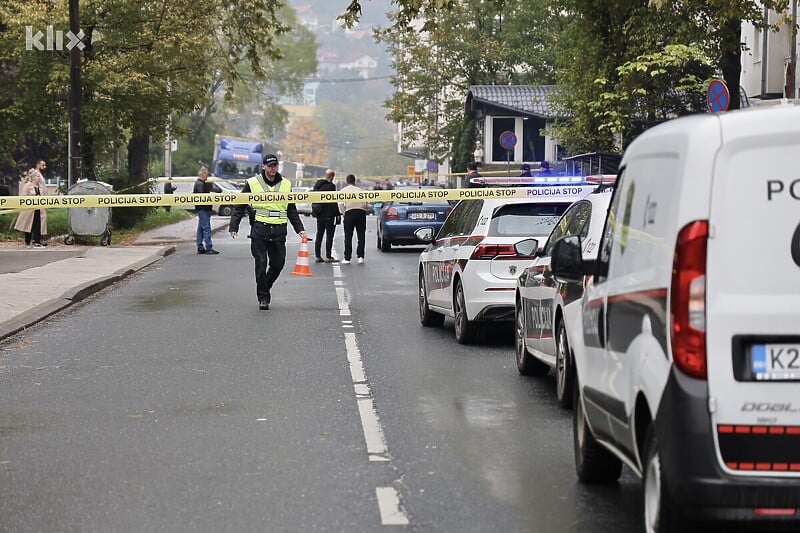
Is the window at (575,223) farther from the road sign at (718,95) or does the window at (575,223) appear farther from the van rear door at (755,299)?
the road sign at (718,95)

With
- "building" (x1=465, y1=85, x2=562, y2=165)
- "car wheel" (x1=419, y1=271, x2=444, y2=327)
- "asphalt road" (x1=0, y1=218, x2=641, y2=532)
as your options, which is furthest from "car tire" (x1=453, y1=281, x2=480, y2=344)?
"building" (x1=465, y1=85, x2=562, y2=165)

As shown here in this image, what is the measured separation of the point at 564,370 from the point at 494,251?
3899 millimetres

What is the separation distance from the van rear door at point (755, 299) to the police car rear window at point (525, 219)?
866 cm

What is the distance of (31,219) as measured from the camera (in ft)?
99.1

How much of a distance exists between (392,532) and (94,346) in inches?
324

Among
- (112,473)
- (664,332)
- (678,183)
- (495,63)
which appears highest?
(495,63)

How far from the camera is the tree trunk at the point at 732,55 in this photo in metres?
24.9

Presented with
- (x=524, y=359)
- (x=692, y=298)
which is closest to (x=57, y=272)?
(x=524, y=359)

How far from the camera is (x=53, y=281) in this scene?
69.8ft

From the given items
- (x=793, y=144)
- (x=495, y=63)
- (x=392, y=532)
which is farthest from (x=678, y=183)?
(x=495, y=63)

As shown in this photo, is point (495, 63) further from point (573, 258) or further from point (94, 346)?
point (573, 258)

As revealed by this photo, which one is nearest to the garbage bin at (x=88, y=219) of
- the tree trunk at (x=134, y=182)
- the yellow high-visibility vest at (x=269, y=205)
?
the tree trunk at (x=134, y=182)

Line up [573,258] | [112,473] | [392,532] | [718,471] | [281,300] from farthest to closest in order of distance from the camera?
[281,300]
[112,473]
[573,258]
[392,532]
[718,471]

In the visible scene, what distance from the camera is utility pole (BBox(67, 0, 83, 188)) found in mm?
31719
